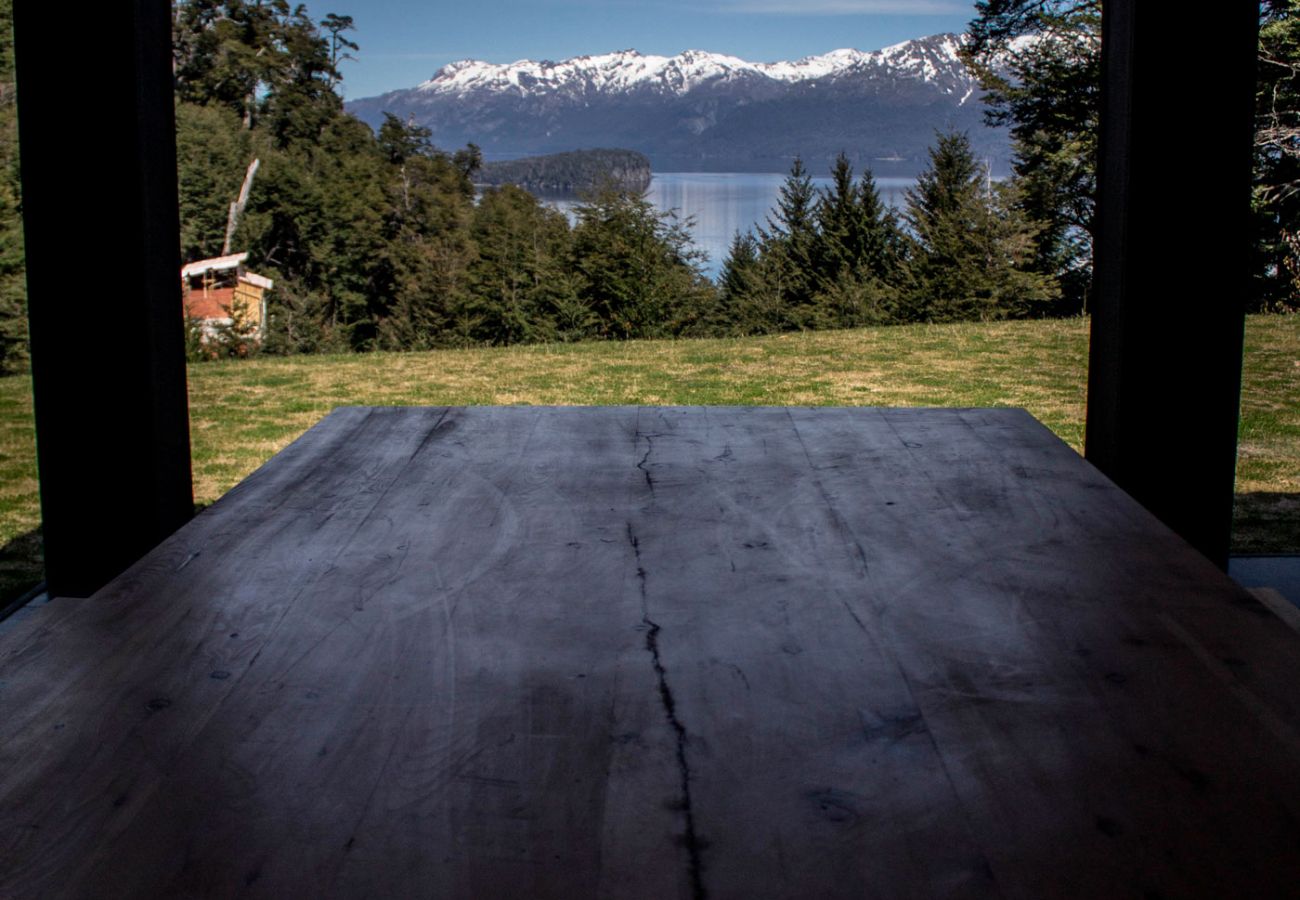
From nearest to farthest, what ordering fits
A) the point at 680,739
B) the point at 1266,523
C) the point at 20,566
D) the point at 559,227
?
the point at 680,739 → the point at 20,566 → the point at 1266,523 → the point at 559,227

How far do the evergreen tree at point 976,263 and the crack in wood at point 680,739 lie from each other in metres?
→ 10.7

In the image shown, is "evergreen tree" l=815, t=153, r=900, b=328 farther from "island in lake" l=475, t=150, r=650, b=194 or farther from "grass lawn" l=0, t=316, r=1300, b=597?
"grass lawn" l=0, t=316, r=1300, b=597

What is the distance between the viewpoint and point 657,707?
28.5 inches

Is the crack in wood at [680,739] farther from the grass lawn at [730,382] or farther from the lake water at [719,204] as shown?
the lake water at [719,204]

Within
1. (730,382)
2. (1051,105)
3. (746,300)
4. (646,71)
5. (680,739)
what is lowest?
(730,382)

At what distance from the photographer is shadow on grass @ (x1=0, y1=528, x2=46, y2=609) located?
2.38 meters

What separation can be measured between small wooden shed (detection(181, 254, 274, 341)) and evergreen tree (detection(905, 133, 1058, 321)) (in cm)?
668

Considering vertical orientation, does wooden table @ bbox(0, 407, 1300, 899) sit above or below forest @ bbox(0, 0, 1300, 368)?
below

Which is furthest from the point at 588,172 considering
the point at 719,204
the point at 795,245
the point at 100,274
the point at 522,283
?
the point at 100,274

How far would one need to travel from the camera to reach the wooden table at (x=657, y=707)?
55 cm

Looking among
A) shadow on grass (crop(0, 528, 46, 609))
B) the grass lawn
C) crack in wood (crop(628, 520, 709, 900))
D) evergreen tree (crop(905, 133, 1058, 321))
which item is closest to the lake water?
evergreen tree (crop(905, 133, 1058, 321))

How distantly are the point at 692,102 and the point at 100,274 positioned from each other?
1213 inches

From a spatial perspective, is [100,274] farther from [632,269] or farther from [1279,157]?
[632,269]

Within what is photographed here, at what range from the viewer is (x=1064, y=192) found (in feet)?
37.7
